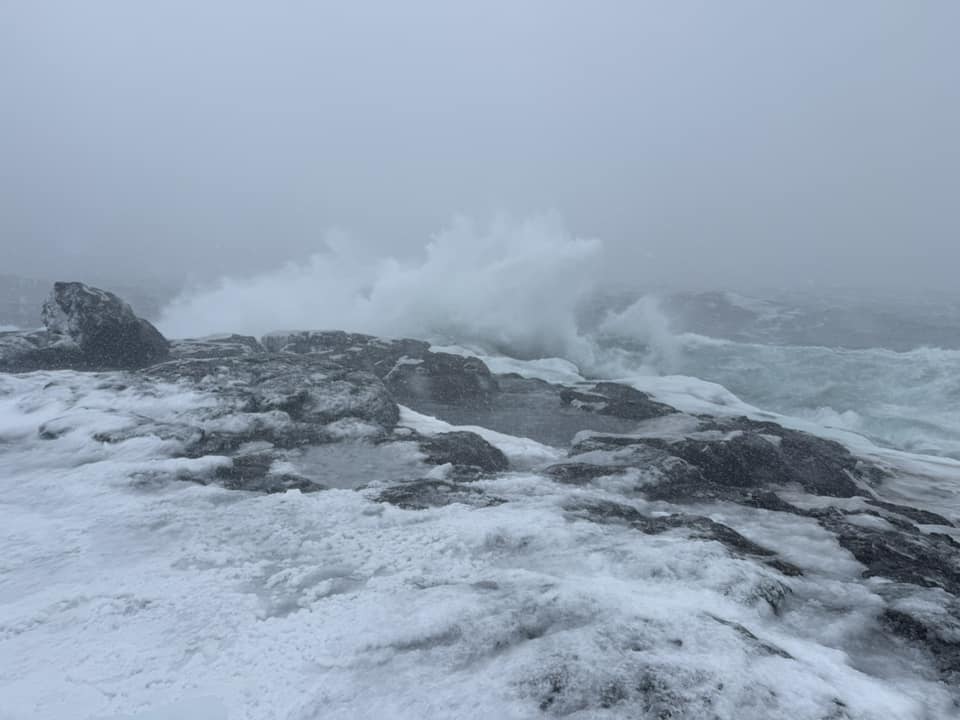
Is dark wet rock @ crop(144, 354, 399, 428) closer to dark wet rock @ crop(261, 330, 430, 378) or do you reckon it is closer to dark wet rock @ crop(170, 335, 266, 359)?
dark wet rock @ crop(170, 335, 266, 359)

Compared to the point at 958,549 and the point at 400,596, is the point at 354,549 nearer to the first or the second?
the point at 400,596

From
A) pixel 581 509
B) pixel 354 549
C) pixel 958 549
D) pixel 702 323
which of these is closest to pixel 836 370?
pixel 702 323

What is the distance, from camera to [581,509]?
8.10m

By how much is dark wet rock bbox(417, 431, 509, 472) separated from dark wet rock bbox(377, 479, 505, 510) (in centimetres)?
127

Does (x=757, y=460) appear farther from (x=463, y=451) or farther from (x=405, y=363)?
(x=405, y=363)

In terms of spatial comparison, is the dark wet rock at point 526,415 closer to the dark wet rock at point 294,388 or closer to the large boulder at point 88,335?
the dark wet rock at point 294,388

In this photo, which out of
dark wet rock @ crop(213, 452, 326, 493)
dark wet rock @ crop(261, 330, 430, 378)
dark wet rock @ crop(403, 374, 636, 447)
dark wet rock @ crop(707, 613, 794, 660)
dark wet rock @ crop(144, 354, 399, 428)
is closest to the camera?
dark wet rock @ crop(707, 613, 794, 660)

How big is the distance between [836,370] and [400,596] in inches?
1356

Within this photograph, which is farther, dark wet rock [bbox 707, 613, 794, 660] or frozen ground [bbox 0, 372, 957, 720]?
dark wet rock [bbox 707, 613, 794, 660]

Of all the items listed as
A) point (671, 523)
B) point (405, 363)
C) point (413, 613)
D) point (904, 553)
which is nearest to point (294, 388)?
point (405, 363)

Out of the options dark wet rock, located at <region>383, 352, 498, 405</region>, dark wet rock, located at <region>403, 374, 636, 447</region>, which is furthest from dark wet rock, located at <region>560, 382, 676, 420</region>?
dark wet rock, located at <region>383, 352, 498, 405</region>

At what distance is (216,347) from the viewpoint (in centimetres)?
2117

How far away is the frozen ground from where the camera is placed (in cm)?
418

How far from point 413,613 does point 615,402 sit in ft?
40.5
